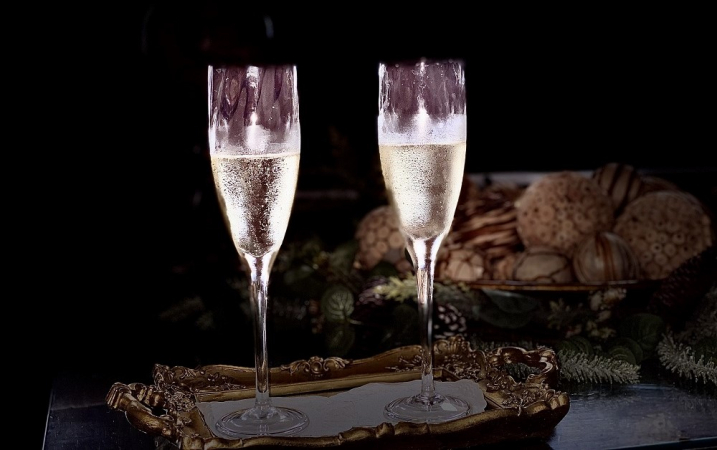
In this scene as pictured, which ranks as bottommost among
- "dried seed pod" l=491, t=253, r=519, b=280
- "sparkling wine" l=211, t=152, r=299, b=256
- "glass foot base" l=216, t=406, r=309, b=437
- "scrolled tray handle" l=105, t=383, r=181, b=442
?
"glass foot base" l=216, t=406, r=309, b=437

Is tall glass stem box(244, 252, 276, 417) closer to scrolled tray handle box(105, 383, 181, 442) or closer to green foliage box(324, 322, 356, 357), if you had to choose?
scrolled tray handle box(105, 383, 181, 442)

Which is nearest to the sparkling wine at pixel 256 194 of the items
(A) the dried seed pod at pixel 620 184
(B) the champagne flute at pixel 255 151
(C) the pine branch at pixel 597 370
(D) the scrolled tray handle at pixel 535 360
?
(B) the champagne flute at pixel 255 151

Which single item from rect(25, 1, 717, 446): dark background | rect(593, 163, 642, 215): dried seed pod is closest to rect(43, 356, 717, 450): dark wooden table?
rect(25, 1, 717, 446): dark background

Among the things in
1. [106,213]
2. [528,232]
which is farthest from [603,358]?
[106,213]

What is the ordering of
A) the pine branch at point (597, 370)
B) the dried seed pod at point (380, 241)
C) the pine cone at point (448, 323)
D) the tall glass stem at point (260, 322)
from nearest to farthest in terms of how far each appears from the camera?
the tall glass stem at point (260, 322) → the pine branch at point (597, 370) → the pine cone at point (448, 323) → the dried seed pod at point (380, 241)

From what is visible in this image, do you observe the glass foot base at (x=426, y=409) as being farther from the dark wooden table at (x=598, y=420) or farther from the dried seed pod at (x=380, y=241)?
the dried seed pod at (x=380, y=241)

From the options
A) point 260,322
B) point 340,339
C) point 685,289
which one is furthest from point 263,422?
point 685,289

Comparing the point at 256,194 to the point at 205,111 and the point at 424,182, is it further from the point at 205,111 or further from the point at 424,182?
the point at 205,111
